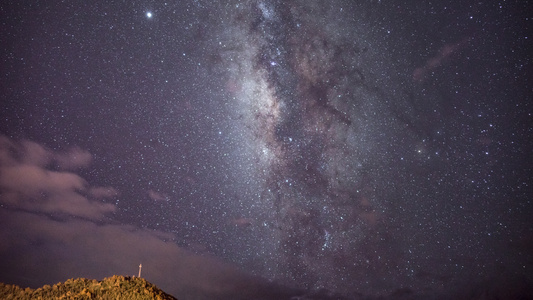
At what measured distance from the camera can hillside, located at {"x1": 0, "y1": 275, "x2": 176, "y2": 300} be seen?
64.3ft

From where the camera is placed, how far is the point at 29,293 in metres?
20.8

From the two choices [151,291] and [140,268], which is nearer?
[151,291]

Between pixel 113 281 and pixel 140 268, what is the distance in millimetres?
2262

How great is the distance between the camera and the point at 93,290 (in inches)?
789

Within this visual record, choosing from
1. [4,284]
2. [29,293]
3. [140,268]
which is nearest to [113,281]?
[140,268]

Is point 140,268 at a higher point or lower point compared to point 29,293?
higher

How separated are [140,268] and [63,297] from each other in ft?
16.5

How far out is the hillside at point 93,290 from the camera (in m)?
19.6

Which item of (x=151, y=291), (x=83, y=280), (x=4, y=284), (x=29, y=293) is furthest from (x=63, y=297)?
(x=4, y=284)

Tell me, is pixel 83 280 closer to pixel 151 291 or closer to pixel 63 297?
pixel 63 297

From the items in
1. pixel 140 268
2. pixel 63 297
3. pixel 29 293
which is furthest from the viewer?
pixel 140 268

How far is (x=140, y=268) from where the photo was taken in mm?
22844

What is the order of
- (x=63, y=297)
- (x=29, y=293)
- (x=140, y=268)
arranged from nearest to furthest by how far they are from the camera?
(x=63, y=297), (x=29, y=293), (x=140, y=268)

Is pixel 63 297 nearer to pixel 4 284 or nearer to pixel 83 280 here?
pixel 83 280
